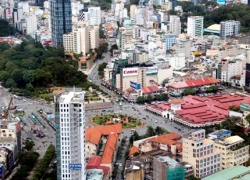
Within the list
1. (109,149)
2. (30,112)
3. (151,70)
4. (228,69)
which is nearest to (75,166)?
(109,149)

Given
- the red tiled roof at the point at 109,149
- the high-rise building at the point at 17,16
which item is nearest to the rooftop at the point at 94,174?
the red tiled roof at the point at 109,149

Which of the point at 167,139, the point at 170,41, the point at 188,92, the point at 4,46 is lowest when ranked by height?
the point at 167,139

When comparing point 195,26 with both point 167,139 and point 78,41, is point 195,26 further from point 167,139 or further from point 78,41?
point 167,139

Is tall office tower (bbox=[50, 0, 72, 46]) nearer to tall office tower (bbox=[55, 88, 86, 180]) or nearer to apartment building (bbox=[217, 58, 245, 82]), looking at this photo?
apartment building (bbox=[217, 58, 245, 82])

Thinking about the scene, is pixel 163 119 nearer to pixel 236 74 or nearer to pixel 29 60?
pixel 236 74

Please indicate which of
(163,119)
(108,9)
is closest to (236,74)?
(163,119)

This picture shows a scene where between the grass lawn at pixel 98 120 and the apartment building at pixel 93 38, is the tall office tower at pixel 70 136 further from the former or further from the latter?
the apartment building at pixel 93 38
